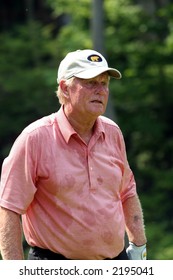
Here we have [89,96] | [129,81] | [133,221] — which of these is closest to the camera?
[89,96]

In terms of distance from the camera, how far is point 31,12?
2495 cm

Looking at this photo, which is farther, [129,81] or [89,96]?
[129,81]

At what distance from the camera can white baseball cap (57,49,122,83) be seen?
482 cm

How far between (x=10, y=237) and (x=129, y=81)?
14.5m

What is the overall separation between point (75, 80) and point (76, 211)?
2.06 feet

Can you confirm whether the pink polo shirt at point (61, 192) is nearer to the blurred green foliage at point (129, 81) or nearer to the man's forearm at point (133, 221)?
the man's forearm at point (133, 221)

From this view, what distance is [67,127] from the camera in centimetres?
486

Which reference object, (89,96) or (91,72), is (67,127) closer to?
(89,96)

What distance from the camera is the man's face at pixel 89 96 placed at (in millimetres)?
4832

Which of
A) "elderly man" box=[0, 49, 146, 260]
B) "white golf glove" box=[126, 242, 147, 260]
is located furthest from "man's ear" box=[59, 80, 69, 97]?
"white golf glove" box=[126, 242, 147, 260]

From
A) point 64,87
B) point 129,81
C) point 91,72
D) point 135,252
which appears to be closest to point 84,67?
point 91,72

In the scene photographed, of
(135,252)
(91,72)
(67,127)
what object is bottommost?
(135,252)
